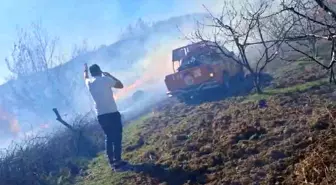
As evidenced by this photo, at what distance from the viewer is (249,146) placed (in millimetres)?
5688

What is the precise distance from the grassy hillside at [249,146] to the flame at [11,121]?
25494mm

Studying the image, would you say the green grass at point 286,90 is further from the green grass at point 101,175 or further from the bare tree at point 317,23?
the green grass at point 101,175

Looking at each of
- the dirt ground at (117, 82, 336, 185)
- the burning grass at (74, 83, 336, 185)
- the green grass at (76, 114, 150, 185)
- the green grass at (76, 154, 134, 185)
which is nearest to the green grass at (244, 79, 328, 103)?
the burning grass at (74, 83, 336, 185)

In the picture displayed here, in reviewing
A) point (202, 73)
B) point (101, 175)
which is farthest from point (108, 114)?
point (202, 73)

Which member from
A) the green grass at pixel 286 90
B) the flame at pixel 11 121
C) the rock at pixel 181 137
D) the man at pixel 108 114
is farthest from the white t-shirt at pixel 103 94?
the flame at pixel 11 121

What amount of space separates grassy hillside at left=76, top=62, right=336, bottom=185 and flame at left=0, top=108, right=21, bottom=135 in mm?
25494

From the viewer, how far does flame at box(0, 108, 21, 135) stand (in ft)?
108

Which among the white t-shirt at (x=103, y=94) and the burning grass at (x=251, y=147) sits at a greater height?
the white t-shirt at (x=103, y=94)

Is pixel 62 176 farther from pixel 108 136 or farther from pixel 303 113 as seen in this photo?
pixel 303 113

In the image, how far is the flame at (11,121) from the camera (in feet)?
108

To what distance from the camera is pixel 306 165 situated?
3.90m

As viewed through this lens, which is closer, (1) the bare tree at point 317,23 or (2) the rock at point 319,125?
(1) the bare tree at point 317,23

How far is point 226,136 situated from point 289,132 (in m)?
1.14

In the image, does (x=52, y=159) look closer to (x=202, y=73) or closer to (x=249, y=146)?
(x=202, y=73)
